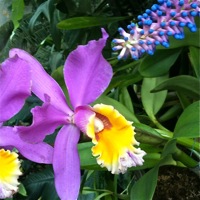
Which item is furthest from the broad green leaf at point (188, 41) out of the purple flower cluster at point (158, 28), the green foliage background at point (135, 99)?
the purple flower cluster at point (158, 28)

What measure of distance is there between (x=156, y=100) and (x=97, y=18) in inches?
7.6

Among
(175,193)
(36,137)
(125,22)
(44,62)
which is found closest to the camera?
(36,137)

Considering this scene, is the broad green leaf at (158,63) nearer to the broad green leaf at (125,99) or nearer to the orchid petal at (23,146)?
the broad green leaf at (125,99)

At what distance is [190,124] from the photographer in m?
0.60

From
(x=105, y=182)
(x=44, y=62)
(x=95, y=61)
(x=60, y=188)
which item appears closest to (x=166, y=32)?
(x=95, y=61)

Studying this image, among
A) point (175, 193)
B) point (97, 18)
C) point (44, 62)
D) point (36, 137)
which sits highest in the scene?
point (36, 137)

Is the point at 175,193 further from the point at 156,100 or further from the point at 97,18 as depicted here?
the point at 97,18

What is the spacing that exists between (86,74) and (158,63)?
10.5 inches

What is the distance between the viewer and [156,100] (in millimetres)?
806

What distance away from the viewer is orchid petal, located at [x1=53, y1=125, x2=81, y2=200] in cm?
49

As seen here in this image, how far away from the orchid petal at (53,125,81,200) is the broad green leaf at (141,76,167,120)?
1.00ft

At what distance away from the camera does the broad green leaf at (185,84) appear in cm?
67

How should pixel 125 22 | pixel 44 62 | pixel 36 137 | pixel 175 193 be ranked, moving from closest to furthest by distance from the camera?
pixel 36 137 < pixel 175 193 < pixel 125 22 < pixel 44 62

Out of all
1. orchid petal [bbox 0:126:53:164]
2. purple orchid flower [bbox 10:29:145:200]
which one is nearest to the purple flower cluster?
purple orchid flower [bbox 10:29:145:200]
